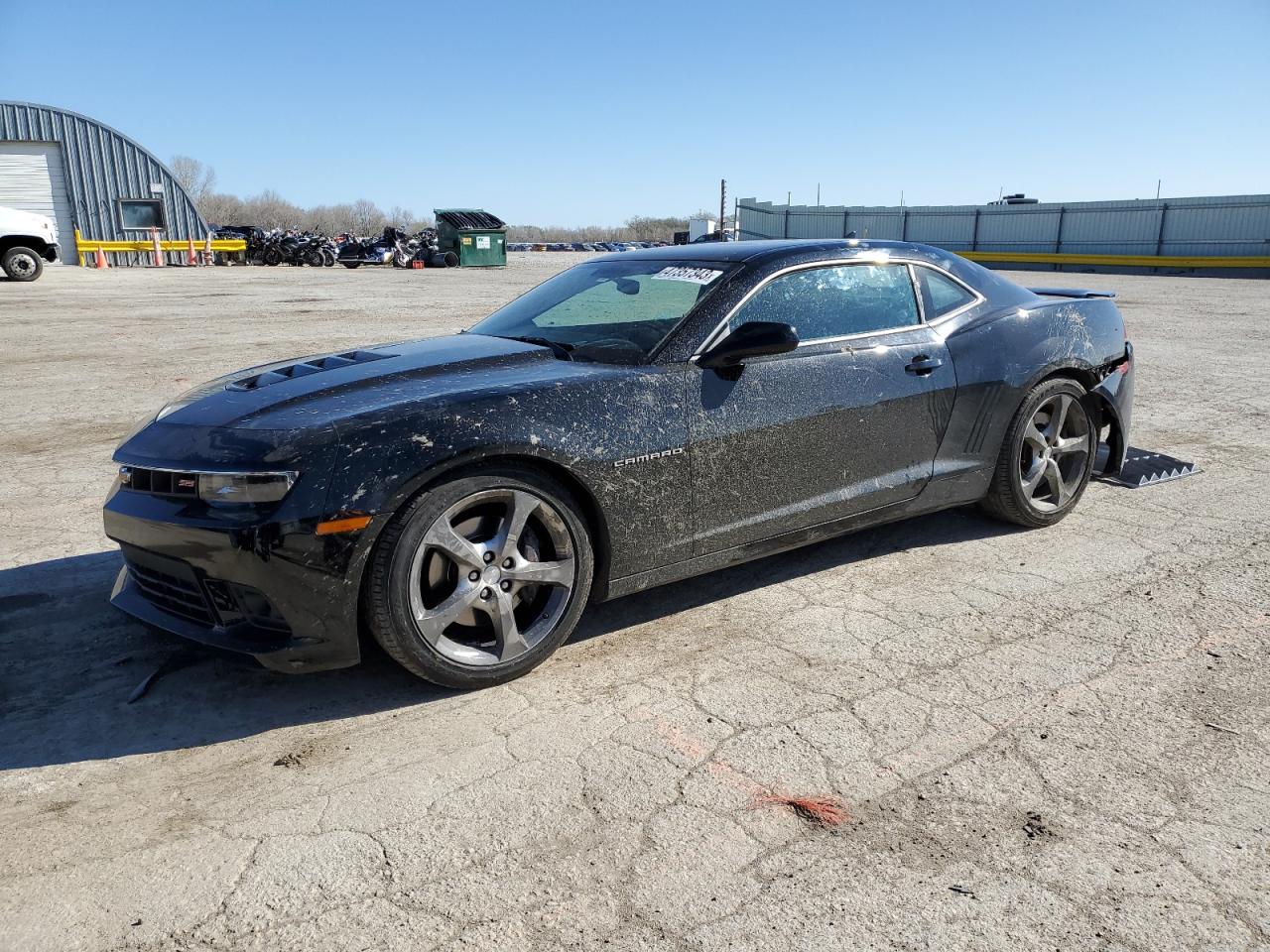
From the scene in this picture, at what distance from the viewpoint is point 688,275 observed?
159 inches

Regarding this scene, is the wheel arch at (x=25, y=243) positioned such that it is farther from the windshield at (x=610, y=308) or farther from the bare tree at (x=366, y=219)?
the bare tree at (x=366, y=219)

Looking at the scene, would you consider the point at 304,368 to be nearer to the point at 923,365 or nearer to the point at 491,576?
the point at 491,576

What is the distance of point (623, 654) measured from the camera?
11.4 ft

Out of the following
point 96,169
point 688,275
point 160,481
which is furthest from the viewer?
point 96,169

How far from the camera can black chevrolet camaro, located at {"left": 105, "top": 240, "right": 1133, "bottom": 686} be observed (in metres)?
2.92

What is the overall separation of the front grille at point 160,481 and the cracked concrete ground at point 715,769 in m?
0.53

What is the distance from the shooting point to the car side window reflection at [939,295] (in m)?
4.40

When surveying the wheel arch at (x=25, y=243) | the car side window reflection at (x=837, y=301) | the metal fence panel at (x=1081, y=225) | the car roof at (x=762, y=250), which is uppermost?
the metal fence panel at (x=1081, y=225)

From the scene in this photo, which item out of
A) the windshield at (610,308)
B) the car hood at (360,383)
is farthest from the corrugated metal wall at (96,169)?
the car hood at (360,383)

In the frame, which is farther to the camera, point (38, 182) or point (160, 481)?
point (38, 182)

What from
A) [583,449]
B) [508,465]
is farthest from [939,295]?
[508,465]

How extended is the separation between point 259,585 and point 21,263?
992 inches

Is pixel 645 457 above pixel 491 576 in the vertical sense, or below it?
above

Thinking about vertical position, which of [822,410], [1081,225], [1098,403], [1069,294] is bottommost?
[1098,403]
